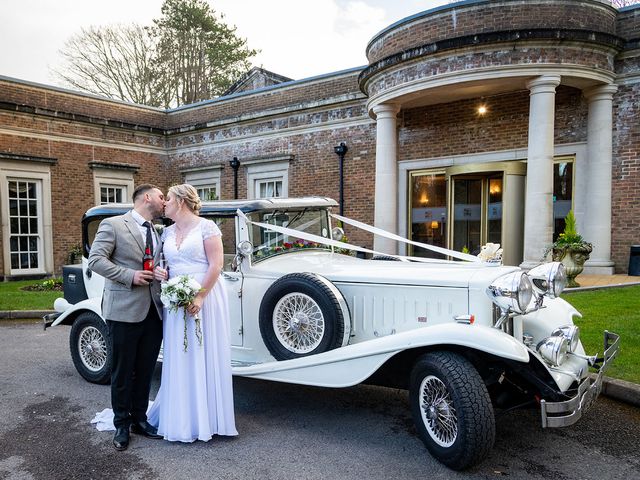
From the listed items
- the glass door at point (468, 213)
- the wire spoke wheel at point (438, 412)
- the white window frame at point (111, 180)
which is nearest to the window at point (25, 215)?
the white window frame at point (111, 180)

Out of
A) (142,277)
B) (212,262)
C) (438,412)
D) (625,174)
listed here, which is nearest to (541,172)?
(625,174)

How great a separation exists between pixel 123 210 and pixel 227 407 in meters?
2.61

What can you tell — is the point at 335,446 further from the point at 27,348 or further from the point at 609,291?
the point at 609,291

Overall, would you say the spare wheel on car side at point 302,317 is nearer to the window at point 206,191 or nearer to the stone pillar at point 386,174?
the stone pillar at point 386,174

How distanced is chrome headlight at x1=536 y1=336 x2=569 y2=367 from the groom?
281 centimetres

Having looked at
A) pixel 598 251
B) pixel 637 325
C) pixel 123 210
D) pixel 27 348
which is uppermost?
pixel 123 210

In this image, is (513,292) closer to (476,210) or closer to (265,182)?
(476,210)

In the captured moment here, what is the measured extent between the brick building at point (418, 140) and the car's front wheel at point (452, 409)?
693cm

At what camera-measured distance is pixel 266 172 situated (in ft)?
48.3

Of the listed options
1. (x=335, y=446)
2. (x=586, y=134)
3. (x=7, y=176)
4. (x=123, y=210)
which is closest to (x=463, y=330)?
(x=335, y=446)

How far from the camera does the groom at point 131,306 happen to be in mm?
3311

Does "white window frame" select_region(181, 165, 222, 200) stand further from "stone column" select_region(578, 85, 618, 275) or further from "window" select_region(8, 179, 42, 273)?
"stone column" select_region(578, 85, 618, 275)

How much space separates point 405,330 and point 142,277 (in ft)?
6.75

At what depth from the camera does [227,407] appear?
136 inches
